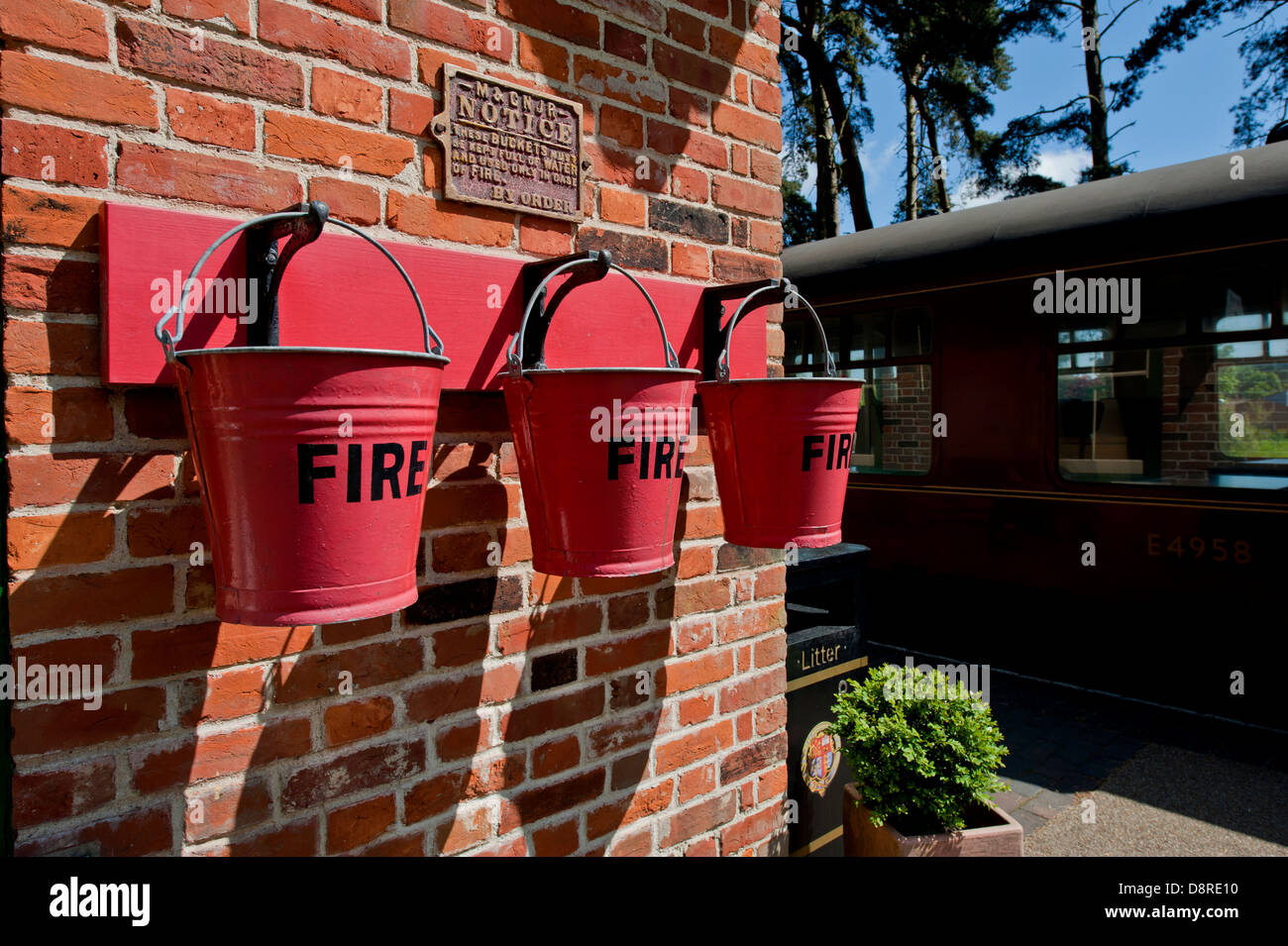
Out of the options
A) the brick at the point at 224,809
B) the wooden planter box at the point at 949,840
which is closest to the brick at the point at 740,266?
the brick at the point at 224,809

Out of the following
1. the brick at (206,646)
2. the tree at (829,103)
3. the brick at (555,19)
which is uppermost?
the tree at (829,103)

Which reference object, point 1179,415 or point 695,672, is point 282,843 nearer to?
point 695,672

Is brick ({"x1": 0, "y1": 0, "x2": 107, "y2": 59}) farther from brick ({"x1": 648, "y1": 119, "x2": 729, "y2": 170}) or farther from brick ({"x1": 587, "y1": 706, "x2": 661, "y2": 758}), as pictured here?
brick ({"x1": 587, "y1": 706, "x2": 661, "y2": 758})

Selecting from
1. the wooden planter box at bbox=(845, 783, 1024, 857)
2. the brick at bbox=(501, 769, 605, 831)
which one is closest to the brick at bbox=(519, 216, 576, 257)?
the brick at bbox=(501, 769, 605, 831)

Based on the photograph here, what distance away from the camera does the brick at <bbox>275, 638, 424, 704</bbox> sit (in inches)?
49.9

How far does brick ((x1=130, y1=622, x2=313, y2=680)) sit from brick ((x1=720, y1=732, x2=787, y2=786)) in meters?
1.04

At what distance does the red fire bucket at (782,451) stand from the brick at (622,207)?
1.10 ft

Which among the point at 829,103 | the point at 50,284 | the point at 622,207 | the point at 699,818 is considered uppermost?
the point at 829,103

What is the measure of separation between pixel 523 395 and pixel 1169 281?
4406mm

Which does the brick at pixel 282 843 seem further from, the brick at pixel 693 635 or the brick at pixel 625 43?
the brick at pixel 625 43

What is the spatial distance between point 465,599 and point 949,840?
5.70 ft

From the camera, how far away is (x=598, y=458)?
1.18 metres

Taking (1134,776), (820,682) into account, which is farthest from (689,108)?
(1134,776)

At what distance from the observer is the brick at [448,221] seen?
1.35 metres
